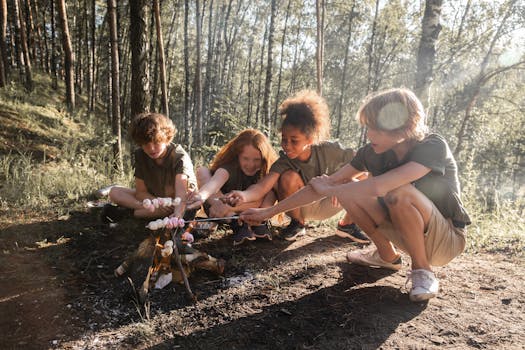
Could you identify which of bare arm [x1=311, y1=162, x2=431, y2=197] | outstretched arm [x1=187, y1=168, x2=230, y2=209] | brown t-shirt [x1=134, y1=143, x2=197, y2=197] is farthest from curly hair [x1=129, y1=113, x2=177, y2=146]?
bare arm [x1=311, y1=162, x2=431, y2=197]

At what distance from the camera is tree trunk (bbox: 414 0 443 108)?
5.41 metres

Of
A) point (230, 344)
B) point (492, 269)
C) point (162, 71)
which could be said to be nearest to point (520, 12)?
point (162, 71)

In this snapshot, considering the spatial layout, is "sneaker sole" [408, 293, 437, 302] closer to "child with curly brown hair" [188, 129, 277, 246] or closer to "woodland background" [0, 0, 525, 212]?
"child with curly brown hair" [188, 129, 277, 246]

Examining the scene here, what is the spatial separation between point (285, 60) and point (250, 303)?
24309 mm

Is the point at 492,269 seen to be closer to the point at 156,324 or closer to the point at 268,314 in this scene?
the point at 268,314

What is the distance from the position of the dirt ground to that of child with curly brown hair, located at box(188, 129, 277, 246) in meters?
0.17

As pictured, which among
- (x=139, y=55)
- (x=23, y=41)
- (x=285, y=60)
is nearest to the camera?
(x=139, y=55)

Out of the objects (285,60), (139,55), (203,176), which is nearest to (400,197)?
(203,176)

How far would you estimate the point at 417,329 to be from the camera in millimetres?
1675

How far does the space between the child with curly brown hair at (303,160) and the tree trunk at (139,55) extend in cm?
249

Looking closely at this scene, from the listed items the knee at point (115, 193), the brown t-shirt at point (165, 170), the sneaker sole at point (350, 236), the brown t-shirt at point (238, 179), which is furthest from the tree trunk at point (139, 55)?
the sneaker sole at point (350, 236)

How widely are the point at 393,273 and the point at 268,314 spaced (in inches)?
40.4

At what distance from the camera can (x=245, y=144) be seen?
288 centimetres

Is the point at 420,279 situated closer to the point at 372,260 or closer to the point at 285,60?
the point at 372,260
